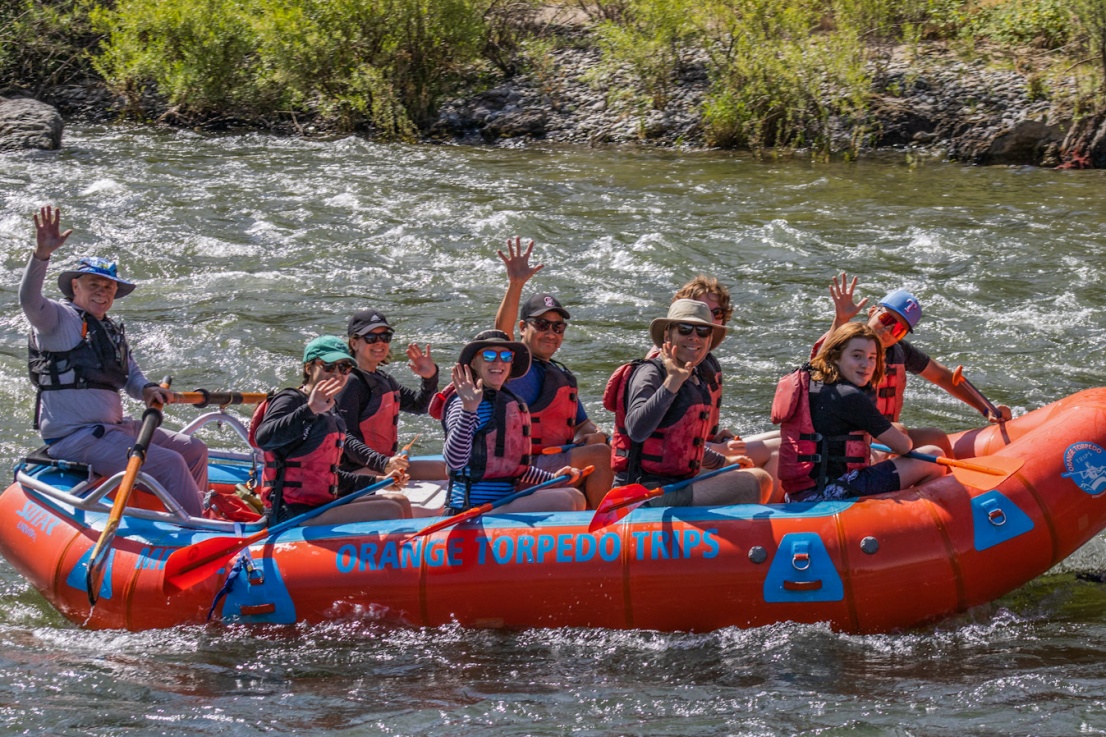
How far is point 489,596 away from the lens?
199 inches

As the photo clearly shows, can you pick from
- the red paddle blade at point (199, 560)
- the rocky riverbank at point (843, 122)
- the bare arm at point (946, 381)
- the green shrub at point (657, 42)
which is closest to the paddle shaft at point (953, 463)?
the bare arm at point (946, 381)

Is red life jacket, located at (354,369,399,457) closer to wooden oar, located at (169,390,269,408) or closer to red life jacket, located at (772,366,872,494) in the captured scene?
wooden oar, located at (169,390,269,408)

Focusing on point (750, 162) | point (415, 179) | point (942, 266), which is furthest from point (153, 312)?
point (750, 162)

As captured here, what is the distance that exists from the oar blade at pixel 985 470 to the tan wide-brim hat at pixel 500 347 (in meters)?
1.74

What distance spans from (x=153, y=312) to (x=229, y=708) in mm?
6048

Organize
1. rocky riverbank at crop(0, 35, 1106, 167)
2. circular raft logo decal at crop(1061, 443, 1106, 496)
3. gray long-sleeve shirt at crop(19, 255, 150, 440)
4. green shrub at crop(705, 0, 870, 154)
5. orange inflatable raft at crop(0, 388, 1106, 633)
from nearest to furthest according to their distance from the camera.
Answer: orange inflatable raft at crop(0, 388, 1106, 633) < circular raft logo decal at crop(1061, 443, 1106, 496) < gray long-sleeve shirt at crop(19, 255, 150, 440) < rocky riverbank at crop(0, 35, 1106, 167) < green shrub at crop(705, 0, 870, 154)

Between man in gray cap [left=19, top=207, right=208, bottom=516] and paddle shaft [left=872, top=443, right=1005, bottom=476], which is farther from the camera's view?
man in gray cap [left=19, top=207, right=208, bottom=516]

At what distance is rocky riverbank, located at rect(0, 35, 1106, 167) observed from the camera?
15.5 metres

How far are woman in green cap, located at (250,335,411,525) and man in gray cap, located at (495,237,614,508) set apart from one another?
2.41ft

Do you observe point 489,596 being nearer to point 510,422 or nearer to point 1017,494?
point 510,422

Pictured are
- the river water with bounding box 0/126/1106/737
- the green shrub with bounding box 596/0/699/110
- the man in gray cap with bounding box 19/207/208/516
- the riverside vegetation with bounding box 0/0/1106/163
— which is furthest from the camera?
the green shrub with bounding box 596/0/699/110

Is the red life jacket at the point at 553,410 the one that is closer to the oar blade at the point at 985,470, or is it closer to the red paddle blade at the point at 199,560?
the red paddle blade at the point at 199,560

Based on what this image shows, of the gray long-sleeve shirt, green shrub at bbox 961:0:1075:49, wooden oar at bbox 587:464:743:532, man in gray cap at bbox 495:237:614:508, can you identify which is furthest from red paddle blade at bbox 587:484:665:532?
green shrub at bbox 961:0:1075:49

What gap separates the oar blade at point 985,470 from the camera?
514 centimetres
